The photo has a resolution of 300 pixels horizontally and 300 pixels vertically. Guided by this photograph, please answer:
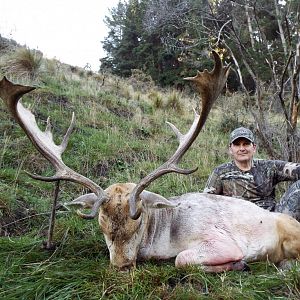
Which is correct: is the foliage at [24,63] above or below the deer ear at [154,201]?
above

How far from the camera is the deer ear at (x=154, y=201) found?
3.78 metres

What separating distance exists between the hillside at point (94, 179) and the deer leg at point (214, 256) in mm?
99

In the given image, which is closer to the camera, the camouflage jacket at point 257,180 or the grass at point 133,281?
the grass at point 133,281

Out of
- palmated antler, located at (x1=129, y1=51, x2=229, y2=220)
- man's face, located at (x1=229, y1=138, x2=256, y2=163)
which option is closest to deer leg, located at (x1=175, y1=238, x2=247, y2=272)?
palmated antler, located at (x1=129, y1=51, x2=229, y2=220)

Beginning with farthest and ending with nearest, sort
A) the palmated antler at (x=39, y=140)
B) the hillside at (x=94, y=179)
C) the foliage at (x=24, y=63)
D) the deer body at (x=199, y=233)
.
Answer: the foliage at (x=24, y=63)
the palmated antler at (x=39, y=140)
the deer body at (x=199, y=233)
the hillside at (x=94, y=179)

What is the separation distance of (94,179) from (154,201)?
2.60m

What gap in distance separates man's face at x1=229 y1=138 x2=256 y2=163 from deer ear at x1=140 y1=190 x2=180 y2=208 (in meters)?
1.55

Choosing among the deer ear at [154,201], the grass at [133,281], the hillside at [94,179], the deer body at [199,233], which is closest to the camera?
the grass at [133,281]

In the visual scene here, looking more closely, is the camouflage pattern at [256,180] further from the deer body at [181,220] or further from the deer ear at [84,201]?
the deer ear at [84,201]

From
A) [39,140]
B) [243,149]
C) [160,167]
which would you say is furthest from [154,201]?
[243,149]

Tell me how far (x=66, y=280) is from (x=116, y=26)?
100 feet

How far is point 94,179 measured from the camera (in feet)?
20.7

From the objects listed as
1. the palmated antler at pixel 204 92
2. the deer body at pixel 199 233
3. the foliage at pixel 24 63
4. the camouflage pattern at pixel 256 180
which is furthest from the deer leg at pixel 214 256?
the foliage at pixel 24 63

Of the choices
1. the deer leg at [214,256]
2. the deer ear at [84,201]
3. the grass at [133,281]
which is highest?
the deer ear at [84,201]
